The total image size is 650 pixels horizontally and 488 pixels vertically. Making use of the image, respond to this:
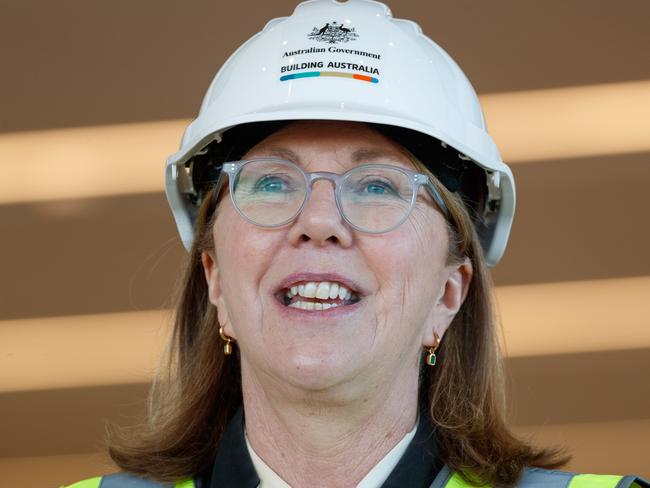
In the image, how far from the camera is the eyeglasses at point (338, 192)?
281 centimetres

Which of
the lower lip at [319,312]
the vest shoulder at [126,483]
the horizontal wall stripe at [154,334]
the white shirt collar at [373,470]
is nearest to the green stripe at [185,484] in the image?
the vest shoulder at [126,483]

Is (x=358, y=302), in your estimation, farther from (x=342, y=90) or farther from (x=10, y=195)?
(x=10, y=195)

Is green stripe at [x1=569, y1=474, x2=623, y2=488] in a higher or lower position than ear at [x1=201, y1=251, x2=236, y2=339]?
lower

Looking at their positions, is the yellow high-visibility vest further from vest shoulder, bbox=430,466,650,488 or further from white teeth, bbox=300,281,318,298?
white teeth, bbox=300,281,318,298

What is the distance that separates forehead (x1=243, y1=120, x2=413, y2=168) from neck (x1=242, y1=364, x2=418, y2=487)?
1.55ft

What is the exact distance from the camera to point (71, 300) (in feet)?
15.5

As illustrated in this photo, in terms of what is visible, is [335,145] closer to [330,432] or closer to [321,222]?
[321,222]

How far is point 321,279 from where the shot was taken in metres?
2.76

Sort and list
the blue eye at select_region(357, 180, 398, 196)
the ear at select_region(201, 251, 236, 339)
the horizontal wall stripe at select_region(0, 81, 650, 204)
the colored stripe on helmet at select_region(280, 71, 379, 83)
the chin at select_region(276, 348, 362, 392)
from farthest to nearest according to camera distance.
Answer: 1. the horizontal wall stripe at select_region(0, 81, 650, 204)
2. the ear at select_region(201, 251, 236, 339)
3. the colored stripe on helmet at select_region(280, 71, 379, 83)
4. the blue eye at select_region(357, 180, 398, 196)
5. the chin at select_region(276, 348, 362, 392)

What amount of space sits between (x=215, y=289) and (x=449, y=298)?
527mm

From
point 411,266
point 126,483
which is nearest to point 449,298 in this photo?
point 411,266

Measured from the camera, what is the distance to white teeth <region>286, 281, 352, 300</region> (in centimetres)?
277

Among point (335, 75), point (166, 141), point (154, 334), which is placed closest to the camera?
point (335, 75)

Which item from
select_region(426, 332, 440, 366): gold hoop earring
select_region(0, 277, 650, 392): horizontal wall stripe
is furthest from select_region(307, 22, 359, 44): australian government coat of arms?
select_region(0, 277, 650, 392): horizontal wall stripe
